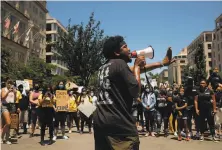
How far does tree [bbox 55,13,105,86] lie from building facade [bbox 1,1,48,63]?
38.5 ft

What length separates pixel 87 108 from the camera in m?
11.8

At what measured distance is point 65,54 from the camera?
95.3 ft

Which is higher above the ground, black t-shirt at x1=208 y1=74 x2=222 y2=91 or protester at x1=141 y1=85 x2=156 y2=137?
black t-shirt at x1=208 y1=74 x2=222 y2=91

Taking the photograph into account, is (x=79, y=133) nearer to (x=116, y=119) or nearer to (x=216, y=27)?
(x=116, y=119)

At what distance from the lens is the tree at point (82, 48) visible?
94.5 ft

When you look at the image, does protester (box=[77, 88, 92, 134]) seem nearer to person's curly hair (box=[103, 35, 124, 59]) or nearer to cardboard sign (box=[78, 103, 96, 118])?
cardboard sign (box=[78, 103, 96, 118])

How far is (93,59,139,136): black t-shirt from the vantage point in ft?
9.16

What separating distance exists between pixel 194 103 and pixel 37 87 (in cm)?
571

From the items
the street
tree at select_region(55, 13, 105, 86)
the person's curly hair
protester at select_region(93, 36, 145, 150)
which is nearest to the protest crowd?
the street

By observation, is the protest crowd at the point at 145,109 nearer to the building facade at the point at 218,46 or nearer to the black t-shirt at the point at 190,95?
the black t-shirt at the point at 190,95

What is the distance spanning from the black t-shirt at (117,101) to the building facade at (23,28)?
36.9m

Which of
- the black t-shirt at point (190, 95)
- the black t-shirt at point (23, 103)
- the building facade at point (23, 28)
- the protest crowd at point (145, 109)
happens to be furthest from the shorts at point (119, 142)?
the building facade at point (23, 28)

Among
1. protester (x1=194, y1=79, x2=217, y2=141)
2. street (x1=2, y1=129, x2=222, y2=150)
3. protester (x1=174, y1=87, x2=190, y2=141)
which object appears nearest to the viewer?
street (x1=2, y1=129, x2=222, y2=150)

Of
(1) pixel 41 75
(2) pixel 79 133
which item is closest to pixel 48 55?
(1) pixel 41 75
